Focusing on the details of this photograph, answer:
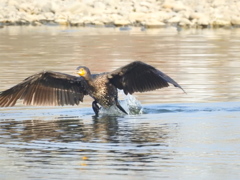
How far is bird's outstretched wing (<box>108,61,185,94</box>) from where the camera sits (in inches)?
554

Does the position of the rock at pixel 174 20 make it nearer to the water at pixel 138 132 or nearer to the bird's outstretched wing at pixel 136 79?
the water at pixel 138 132

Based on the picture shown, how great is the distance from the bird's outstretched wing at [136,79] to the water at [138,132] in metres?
0.43

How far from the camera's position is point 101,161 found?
32.3ft

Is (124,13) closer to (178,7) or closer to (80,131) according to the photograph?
(178,7)

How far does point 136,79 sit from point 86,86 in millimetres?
823

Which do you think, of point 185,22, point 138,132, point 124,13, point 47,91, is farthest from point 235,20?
point 138,132

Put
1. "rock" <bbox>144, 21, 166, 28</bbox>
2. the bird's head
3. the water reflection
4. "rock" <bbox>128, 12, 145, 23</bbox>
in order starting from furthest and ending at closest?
"rock" <bbox>128, 12, 145, 23</bbox> → "rock" <bbox>144, 21, 166, 28</bbox> → the bird's head → the water reflection

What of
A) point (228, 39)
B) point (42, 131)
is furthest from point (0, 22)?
point (42, 131)

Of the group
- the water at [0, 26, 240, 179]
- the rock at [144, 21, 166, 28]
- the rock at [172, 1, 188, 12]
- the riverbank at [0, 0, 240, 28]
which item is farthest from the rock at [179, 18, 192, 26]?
the water at [0, 26, 240, 179]

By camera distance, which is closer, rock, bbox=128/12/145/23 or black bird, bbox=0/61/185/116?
black bird, bbox=0/61/185/116

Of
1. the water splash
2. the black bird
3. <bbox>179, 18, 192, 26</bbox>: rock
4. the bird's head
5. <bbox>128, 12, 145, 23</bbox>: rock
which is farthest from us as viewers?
<bbox>128, 12, 145, 23</bbox>: rock

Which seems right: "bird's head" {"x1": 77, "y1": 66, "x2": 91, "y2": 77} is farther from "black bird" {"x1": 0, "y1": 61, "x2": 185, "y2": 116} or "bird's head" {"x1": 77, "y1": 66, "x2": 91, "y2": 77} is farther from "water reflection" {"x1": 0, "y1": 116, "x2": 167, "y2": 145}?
"water reflection" {"x1": 0, "y1": 116, "x2": 167, "y2": 145}

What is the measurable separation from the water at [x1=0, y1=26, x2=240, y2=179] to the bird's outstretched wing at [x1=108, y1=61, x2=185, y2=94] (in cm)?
43

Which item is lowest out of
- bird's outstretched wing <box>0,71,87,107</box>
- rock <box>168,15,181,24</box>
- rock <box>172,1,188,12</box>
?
rock <box>168,15,181,24</box>
